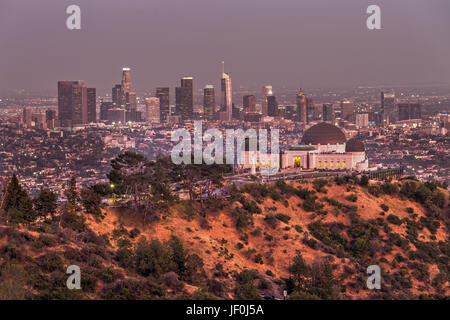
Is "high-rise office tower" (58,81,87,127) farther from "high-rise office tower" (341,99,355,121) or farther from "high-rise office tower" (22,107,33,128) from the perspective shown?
"high-rise office tower" (341,99,355,121)

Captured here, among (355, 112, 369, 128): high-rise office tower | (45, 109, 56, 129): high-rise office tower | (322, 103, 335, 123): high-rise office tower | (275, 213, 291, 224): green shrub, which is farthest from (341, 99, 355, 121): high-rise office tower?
(275, 213, 291, 224): green shrub

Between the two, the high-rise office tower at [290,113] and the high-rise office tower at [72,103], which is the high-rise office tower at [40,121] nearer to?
the high-rise office tower at [72,103]

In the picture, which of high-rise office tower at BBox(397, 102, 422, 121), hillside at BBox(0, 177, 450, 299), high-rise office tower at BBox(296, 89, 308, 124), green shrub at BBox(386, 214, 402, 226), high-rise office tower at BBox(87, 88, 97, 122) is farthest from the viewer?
high-rise office tower at BBox(296, 89, 308, 124)

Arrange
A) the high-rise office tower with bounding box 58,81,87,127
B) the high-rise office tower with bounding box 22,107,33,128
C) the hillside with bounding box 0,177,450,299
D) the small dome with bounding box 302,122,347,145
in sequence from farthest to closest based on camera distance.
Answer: the high-rise office tower with bounding box 58,81,87,127 → the high-rise office tower with bounding box 22,107,33,128 → the small dome with bounding box 302,122,347,145 → the hillside with bounding box 0,177,450,299

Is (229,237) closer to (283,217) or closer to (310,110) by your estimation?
(283,217)

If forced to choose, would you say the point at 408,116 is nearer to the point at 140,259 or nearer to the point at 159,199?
the point at 159,199
